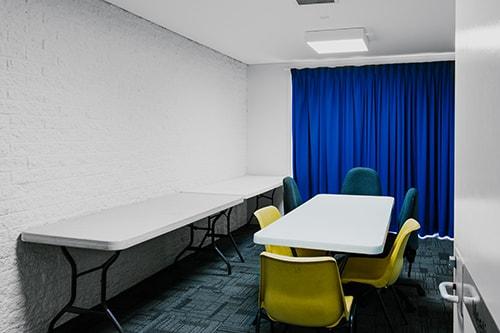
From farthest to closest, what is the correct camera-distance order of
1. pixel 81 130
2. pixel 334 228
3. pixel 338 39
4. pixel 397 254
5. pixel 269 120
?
1. pixel 269 120
2. pixel 338 39
3. pixel 81 130
4. pixel 334 228
5. pixel 397 254

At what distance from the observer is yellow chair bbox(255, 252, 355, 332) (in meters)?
2.19

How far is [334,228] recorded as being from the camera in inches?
119

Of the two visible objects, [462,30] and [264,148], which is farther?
[264,148]

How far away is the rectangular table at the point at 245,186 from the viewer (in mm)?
4711

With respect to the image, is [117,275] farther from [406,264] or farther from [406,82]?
[406,82]

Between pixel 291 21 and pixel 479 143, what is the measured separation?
3.31 meters

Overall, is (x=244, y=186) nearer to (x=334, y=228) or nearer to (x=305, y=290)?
(x=334, y=228)

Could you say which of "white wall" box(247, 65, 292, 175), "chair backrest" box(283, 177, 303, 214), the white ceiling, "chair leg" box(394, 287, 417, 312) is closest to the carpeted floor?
"chair leg" box(394, 287, 417, 312)

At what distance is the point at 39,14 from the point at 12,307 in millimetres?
1859

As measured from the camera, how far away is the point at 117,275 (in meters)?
3.73

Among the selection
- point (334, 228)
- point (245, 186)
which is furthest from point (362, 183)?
point (334, 228)

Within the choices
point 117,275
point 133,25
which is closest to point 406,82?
point 133,25

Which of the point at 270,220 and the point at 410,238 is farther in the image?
the point at 410,238

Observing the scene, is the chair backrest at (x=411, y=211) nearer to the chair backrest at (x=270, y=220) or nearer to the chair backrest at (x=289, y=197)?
the chair backrest at (x=270, y=220)
